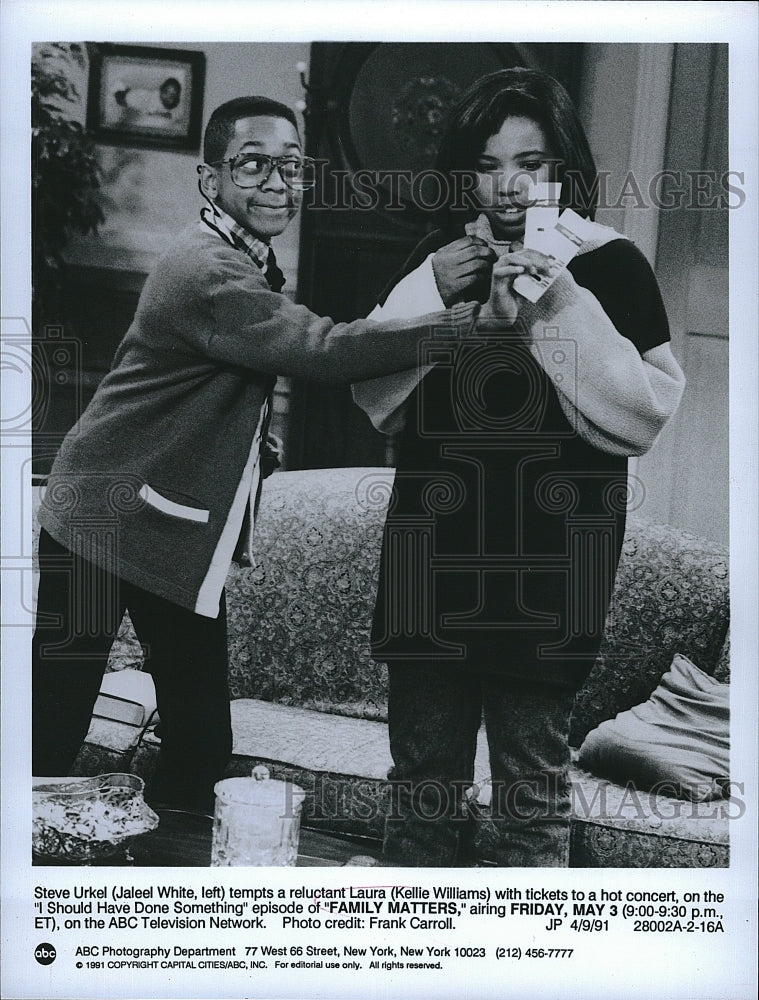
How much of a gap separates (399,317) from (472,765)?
2.96 ft

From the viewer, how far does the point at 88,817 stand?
1973 millimetres

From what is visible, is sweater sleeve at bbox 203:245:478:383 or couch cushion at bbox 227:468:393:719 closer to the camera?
sweater sleeve at bbox 203:245:478:383

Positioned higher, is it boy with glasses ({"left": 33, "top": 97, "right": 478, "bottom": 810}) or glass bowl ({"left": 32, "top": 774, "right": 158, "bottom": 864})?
boy with glasses ({"left": 33, "top": 97, "right": 478, "bottom": 810})

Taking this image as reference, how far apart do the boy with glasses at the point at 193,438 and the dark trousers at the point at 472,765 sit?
38 cm

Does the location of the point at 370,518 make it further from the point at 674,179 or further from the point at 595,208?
the point at 674,179

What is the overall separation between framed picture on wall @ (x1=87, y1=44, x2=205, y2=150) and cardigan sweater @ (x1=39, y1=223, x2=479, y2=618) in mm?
211

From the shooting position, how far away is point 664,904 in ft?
6.33

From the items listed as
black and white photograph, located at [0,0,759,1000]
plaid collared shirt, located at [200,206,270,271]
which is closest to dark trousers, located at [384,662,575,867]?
black and white photograph, located at [0,0,759,1000]

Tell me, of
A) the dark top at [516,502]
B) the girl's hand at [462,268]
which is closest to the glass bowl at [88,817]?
the dark top at [516,502]

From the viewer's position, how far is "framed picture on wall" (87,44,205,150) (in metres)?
1.96

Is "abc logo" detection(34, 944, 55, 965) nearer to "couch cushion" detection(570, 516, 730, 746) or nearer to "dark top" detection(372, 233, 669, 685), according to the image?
"dark top" detection(372, 233, 669, 685)

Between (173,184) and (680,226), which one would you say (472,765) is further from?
(173,184)

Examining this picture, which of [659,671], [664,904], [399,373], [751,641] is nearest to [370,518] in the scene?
[399,373]

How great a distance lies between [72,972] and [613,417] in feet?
5.04
